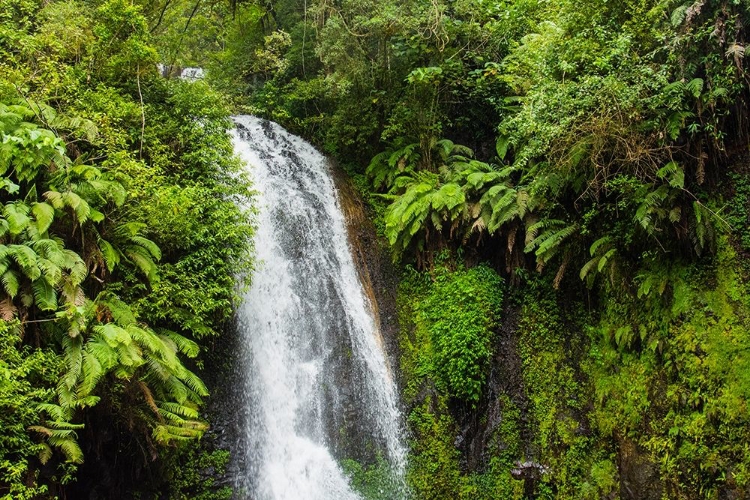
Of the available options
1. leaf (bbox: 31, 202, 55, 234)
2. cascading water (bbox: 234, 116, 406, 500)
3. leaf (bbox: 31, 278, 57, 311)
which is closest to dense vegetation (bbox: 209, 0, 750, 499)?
cascading water (bbox: 234, 116, 406, 500)

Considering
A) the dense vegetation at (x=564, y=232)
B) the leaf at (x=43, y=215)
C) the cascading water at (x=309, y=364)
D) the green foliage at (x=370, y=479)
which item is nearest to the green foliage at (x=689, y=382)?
the dense vegetation at (x=564, y=232)

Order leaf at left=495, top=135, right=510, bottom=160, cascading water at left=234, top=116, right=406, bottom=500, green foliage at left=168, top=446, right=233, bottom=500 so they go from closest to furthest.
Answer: green foliage at left=168, top=446, right=233, bottom=500 < cascading water at left=234, top=116, right=406, bottom=500 < leaf at left=495, top=135, right=510, bottom=160

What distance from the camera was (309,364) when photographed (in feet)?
31.6

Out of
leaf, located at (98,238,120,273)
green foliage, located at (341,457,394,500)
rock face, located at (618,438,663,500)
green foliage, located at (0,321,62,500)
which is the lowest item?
green foliage, located at (341,457,394,500)

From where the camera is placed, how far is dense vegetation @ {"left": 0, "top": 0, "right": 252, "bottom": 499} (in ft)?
18.2

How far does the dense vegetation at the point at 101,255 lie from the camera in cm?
554

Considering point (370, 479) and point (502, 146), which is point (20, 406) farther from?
point (502, 146)

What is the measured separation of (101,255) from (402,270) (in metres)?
6.14

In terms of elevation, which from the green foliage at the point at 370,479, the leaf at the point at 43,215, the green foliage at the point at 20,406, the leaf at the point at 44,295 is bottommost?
the green foliage at the point at 370,479

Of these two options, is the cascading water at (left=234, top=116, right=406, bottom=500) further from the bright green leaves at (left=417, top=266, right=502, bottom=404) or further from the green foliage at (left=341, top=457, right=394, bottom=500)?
the bright green leaves at (left=417, top=266, right=502, bottom=404)

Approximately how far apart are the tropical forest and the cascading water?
5cm

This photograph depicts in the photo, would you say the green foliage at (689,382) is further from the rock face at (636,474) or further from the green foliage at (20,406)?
the green foliage at (20,406)

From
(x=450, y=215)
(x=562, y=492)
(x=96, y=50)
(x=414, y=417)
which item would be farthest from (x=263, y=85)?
(x=562, y=492)

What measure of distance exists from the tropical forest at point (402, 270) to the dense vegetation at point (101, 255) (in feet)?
0.14
